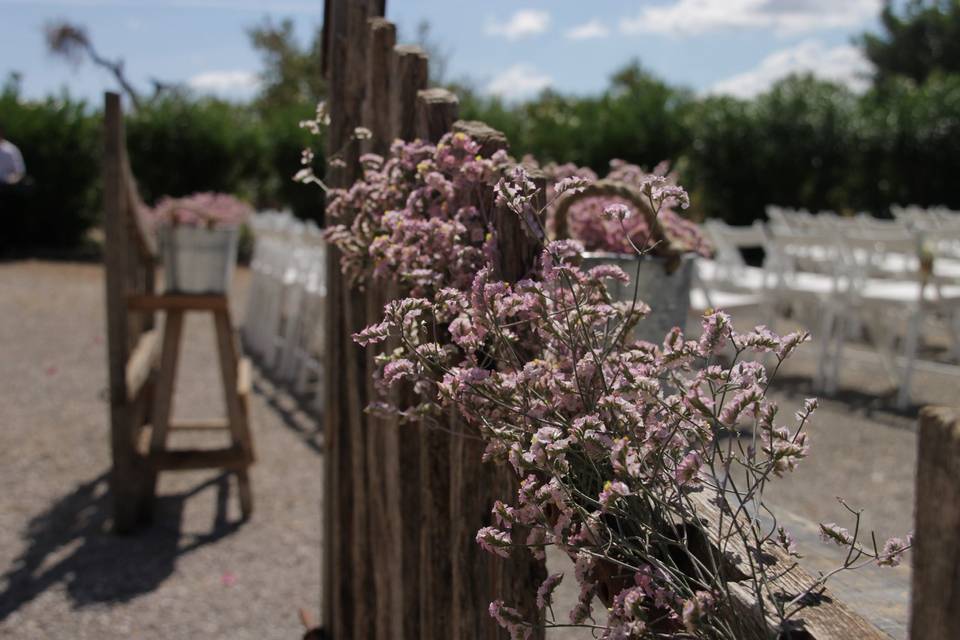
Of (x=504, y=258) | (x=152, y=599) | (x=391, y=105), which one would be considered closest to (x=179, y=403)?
(x=152, y=599)

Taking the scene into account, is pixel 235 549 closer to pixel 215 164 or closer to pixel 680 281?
pixel 680 281

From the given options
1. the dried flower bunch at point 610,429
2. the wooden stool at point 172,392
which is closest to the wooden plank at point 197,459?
the wooden stool at point 172,392

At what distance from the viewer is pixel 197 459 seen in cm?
471

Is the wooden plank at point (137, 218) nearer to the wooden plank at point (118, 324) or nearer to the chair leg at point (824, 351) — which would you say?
the wooden plank at point (118, 324)

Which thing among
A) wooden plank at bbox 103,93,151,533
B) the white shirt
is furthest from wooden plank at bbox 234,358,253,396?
the white shirt

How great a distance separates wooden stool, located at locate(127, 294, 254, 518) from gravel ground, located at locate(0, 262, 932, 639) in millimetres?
297

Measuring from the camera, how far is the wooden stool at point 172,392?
4.62m

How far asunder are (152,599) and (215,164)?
13.6 m

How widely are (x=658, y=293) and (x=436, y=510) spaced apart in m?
0.74

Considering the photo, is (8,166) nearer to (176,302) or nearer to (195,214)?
(195,214)

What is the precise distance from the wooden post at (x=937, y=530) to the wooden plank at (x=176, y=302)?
13.4 feet

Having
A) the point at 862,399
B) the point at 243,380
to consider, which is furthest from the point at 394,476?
the point at 862,399

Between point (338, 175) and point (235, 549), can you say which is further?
point (235, 549)

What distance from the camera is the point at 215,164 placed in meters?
16.8
